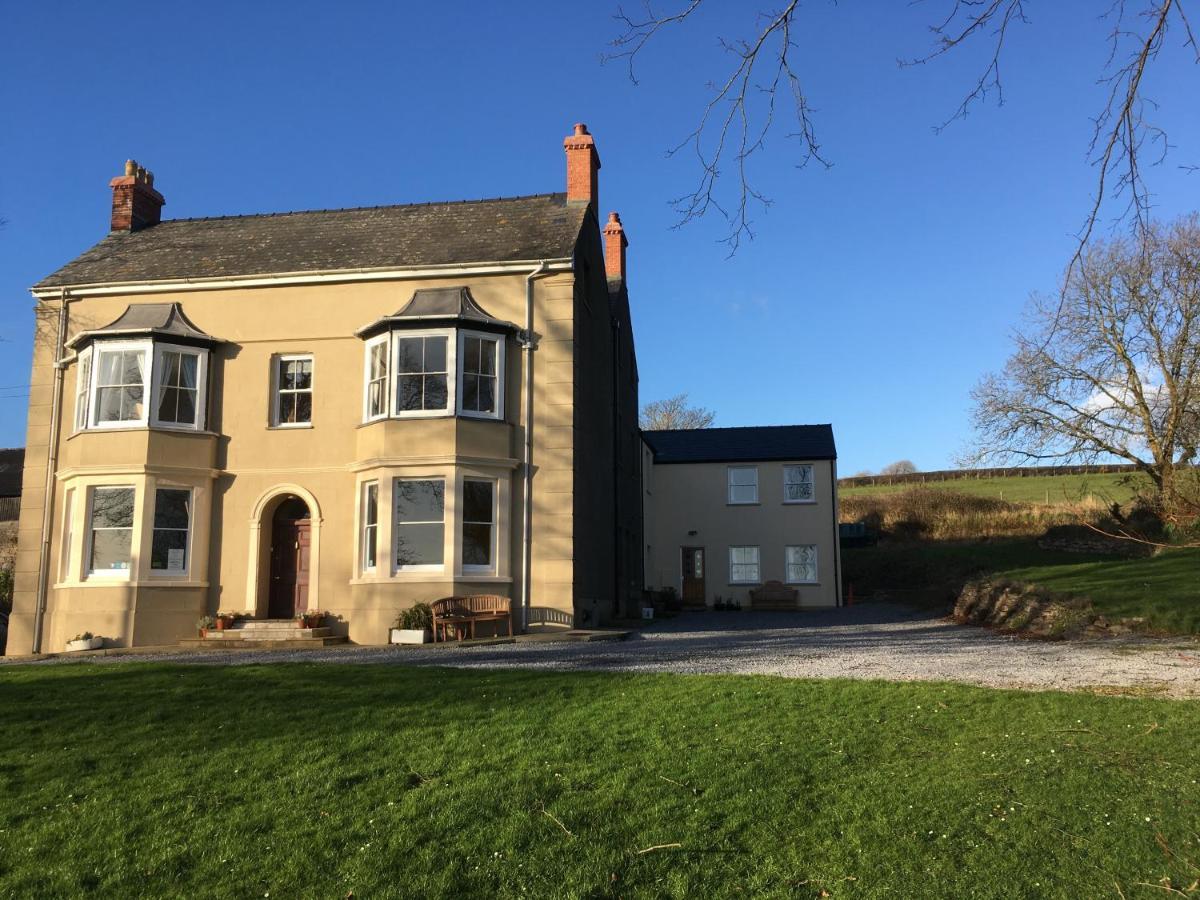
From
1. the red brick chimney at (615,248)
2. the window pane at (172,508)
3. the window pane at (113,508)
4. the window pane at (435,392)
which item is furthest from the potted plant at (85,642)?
the red brick chimney at (615,248)

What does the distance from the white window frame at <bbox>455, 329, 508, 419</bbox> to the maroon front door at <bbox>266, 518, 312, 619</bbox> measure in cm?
451

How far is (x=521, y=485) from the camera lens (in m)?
19.9

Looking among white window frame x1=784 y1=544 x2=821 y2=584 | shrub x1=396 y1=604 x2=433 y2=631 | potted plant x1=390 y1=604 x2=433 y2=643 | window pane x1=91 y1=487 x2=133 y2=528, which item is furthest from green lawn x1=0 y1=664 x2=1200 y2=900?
white window frame x1=784 y1=544 x2=821 y2=584

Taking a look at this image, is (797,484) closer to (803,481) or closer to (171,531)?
(803,481)

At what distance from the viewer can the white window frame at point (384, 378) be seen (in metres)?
19.8

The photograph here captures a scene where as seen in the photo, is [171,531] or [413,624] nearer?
[413,624]

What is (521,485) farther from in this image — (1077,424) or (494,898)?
(1077,424)

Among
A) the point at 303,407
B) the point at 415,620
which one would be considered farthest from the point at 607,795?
the point at 303,407

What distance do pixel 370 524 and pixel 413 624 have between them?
8.32ft

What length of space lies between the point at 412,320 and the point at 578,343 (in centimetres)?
363

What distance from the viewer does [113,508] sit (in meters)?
20.2

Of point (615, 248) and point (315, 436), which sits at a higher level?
point (615, 248)

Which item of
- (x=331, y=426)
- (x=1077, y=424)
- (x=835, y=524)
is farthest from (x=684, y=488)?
(x=331, y=426)

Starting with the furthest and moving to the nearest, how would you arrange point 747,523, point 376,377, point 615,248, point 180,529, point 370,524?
point 747,523 < point 615,248 < point 376,377 < point 180,529 < point 370,524
